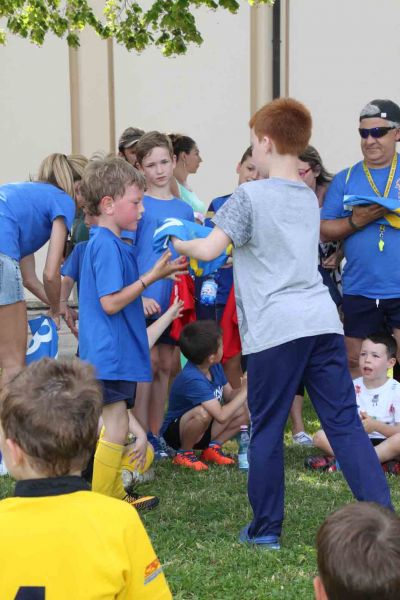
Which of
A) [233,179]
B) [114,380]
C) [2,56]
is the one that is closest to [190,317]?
[114,380]

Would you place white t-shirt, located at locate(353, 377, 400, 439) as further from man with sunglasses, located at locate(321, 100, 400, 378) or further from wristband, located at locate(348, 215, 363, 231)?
wristband, located at locate(348, 215, 363, 231)

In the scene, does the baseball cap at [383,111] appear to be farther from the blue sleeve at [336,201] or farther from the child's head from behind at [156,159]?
the child's head from behind at [156,159]

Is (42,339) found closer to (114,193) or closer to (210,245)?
(114,193)

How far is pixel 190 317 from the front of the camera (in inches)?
249

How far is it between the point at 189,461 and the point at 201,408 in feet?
1.06

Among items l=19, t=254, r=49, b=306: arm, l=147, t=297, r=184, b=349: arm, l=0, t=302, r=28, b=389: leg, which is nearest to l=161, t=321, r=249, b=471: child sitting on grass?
l=147, t=297, r=184, b=349: arm

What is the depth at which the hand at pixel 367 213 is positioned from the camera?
18.2 ft

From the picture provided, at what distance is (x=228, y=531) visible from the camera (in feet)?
14.1

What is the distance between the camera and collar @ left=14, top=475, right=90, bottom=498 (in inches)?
85.6

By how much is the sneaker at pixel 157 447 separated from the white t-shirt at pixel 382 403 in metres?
1.22

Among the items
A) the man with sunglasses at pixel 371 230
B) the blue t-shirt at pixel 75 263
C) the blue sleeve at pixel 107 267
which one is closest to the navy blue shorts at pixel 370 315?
the man with sunglasses at pixel 371 230

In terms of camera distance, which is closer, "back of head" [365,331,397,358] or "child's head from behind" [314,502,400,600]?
"child's head from behind" [314,502,400,600]

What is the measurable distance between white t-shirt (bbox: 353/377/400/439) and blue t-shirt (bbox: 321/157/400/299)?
0.53m

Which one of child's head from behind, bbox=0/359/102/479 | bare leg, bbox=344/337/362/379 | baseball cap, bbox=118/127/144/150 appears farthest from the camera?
baseball cap, bbox=118/127/144/150
